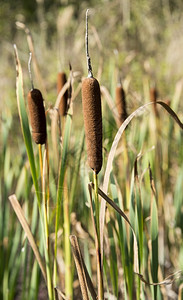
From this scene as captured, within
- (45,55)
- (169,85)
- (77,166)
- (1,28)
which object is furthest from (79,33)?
(1,28)

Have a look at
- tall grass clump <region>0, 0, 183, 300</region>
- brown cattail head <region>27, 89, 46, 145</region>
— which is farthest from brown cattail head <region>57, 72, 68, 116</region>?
brown cattail head <region>27, 89, 46, 145</region>

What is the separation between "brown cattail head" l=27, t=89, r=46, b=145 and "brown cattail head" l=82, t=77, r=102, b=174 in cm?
18

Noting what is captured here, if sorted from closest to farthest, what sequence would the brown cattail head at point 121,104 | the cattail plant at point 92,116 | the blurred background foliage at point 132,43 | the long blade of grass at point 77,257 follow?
the cattail plant at point 92,116
the long blade of grass at point 77,257
the brown cattail head at point 121,104
the blurred background foliage at point 132,43

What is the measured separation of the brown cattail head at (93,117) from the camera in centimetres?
57

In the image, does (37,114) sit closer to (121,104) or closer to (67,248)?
(121,104)

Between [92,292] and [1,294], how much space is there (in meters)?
0.74

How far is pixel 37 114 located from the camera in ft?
2.46

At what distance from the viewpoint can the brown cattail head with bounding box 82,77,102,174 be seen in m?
0.57

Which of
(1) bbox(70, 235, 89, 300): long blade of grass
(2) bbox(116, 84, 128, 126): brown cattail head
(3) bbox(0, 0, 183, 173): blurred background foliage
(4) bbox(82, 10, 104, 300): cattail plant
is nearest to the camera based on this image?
(4) bbox(82, 10, 104, 300): cattail plant

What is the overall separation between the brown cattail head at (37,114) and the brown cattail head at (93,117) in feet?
0.58

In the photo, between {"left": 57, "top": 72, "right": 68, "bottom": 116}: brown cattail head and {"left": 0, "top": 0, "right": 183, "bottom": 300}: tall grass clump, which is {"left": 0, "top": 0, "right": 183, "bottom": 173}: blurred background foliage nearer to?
{"left": 0, "top": 0, "right": 183, "bottom": 300}: tall grass clump

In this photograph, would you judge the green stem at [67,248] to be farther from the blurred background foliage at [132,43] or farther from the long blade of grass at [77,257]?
the blurred background foliage at [132,43]

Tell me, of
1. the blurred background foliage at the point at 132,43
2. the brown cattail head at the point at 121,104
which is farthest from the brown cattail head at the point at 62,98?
the blurred background foliage at the point at 132,43

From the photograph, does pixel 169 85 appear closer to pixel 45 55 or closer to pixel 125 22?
pixel 125 22
